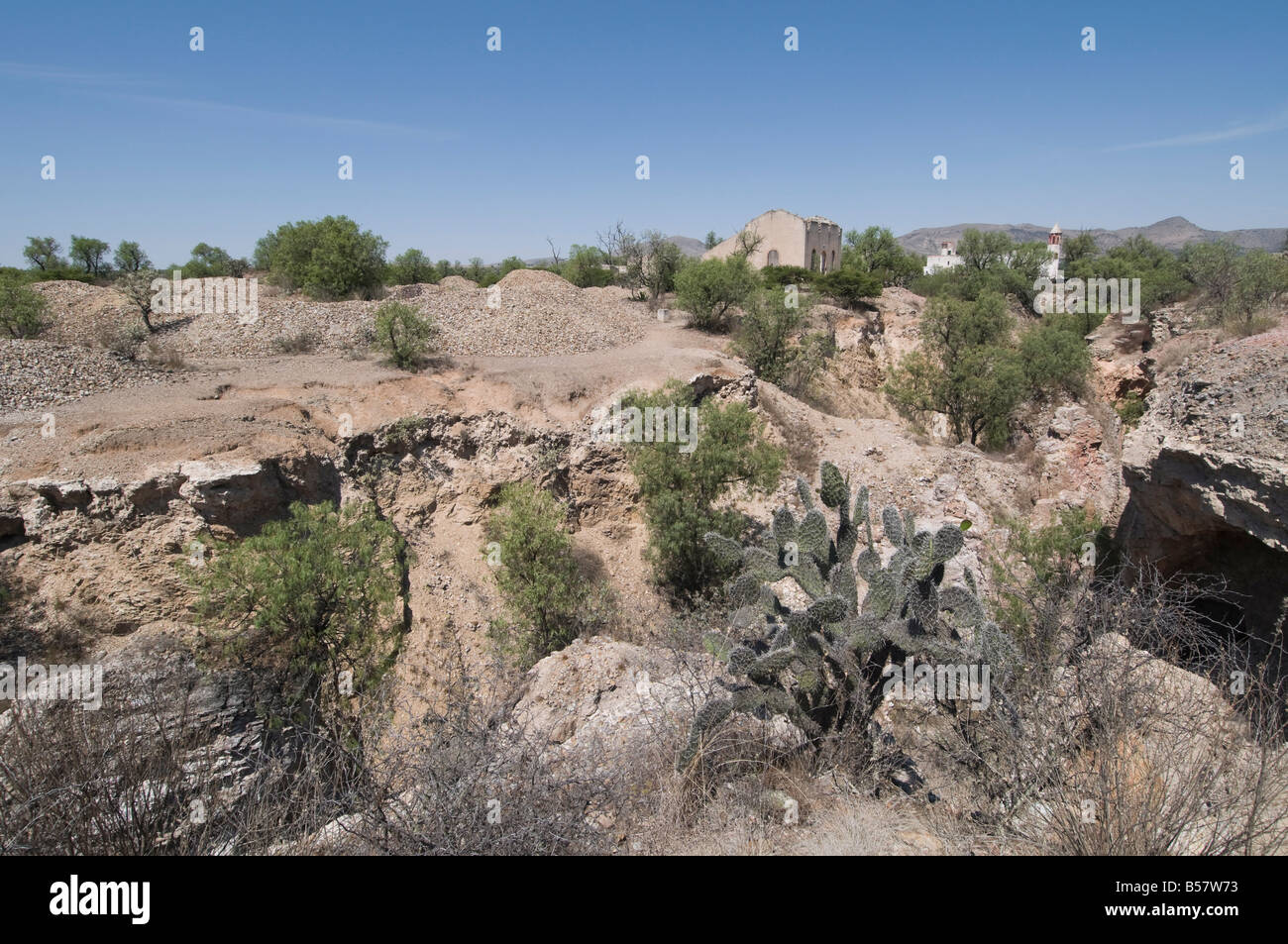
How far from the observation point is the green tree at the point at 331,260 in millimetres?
18953

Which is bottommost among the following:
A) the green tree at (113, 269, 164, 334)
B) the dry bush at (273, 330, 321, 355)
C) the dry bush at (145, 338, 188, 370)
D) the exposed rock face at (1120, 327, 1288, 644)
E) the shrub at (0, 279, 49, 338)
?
the exposed rock face at (1120, 327, 1288, 644)

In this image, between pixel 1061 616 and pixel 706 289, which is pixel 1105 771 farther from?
pixel 706 289

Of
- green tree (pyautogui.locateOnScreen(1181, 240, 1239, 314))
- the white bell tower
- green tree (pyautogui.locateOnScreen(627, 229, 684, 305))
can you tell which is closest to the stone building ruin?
green tree (pyautogui.locateOnScreen(627, 229, 684, 305))

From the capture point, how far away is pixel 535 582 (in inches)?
370

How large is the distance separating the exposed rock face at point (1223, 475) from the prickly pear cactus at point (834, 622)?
2.38 m

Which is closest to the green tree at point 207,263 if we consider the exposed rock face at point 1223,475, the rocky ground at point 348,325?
the rocky ground at point 348,325

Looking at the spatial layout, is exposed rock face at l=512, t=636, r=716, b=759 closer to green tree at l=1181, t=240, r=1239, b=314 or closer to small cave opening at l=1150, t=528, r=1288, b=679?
small cave opening at l=1150, t=528, r=1288, b=679

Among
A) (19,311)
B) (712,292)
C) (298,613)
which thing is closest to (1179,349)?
(712,292)

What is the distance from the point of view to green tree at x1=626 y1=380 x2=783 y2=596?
400 inches

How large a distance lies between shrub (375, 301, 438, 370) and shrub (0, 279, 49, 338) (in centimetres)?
677

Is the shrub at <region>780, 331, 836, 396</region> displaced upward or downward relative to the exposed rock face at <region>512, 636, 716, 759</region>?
upward

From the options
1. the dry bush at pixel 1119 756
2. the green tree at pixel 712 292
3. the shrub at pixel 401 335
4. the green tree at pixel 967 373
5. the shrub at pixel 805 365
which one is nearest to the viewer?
the dry bush at pixel 1119 756

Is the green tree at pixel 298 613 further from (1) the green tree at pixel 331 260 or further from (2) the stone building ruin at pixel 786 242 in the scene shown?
(2) the stone building ruin at pixel 786 242

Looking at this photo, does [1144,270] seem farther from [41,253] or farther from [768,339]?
[41,253]
